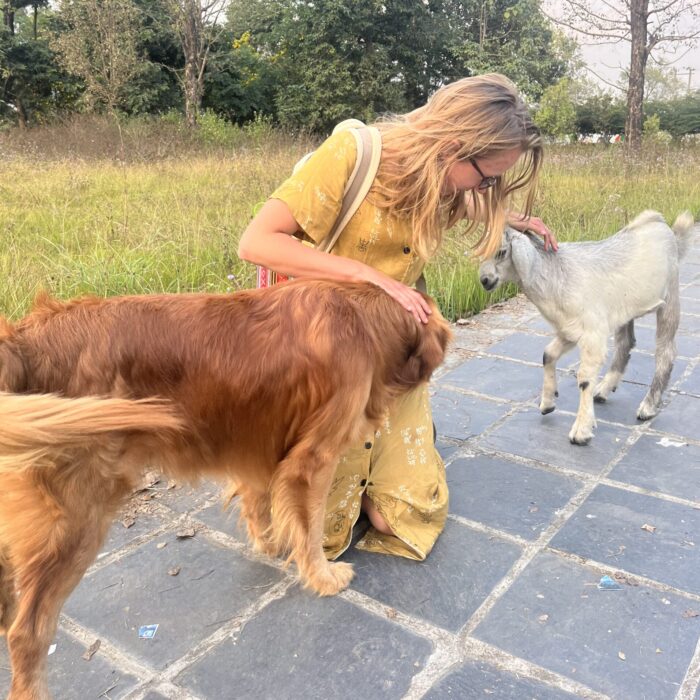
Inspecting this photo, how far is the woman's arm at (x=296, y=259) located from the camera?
7.29 feet

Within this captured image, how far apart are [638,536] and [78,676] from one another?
2198mm

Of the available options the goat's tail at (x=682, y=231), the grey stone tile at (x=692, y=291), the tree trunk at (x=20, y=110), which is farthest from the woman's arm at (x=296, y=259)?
the tree trunk at (x=20, y=110)

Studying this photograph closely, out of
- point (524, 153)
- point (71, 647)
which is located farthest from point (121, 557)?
point (524, 153)

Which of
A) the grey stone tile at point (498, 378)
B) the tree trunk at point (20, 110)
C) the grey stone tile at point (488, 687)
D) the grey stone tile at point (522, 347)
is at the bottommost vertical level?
the grey stone tile at point (488, 687)

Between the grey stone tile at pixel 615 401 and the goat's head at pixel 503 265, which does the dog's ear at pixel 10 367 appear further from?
the grey stone tile at pixel 615 401

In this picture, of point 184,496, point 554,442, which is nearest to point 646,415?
point 554,442

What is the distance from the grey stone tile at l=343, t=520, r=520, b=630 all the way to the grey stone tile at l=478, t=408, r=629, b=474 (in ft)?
2.73

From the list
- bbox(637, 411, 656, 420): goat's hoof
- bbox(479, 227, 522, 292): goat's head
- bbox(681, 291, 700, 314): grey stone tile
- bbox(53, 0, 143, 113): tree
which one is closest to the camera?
bbox(479, 227, 522, 292): goat's head

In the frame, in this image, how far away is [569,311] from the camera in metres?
3.56

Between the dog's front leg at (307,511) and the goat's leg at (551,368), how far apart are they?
1870mm

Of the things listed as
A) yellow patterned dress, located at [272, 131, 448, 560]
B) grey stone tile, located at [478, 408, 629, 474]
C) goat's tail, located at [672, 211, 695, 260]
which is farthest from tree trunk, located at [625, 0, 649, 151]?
yellow patterned dress, located at [272, 131, 448, 560]

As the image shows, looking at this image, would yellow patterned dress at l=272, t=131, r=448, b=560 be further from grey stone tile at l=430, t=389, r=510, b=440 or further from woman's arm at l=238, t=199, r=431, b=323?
grey stone tile at l=430, t=389, r=510, b=440

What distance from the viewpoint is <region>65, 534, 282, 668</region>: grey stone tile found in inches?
84.4

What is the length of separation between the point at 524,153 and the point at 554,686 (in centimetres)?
185
